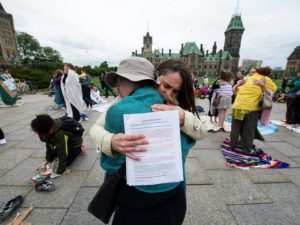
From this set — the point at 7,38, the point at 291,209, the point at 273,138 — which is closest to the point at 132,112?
the point at 291,209

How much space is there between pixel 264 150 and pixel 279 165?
766 mm

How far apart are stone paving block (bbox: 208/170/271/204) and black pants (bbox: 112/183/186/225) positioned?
5.79 ft

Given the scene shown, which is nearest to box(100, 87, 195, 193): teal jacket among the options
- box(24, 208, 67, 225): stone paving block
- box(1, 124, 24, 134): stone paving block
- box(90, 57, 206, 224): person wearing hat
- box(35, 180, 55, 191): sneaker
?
box(90, 57, 206, 224): person wearing hat

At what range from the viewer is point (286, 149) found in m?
4.07

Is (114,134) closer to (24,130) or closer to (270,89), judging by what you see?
(270,89)

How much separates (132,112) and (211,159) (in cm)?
330

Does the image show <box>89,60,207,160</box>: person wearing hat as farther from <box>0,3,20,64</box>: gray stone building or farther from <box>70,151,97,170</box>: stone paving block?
<box>0,3,20,64</box>: gray stone building

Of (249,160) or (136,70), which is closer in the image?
(136,70)

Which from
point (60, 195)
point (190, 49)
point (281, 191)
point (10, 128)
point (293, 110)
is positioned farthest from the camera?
point (190, 49)

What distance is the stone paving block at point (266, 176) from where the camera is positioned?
2766 mm

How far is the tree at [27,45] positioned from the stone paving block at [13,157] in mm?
76928

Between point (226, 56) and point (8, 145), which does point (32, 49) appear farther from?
point (226, 56)

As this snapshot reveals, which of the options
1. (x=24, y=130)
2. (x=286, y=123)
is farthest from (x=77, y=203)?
(x=286, y=123)

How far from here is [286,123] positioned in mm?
6246
